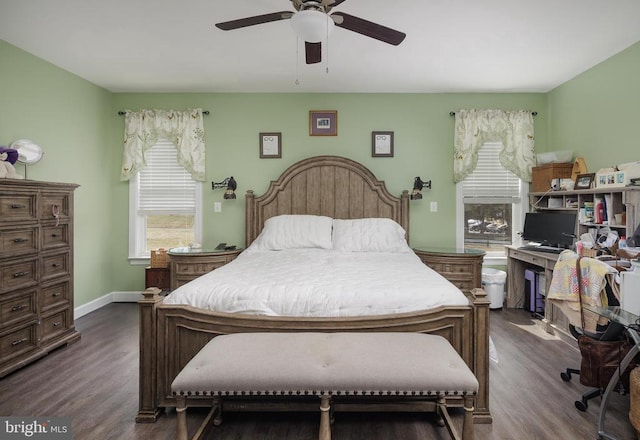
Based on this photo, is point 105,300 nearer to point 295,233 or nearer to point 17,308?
point 17,308

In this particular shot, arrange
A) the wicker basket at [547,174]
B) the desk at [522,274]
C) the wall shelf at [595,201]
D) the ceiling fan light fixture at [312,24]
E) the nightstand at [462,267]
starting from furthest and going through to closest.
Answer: the wicker basket at [547,174] → the nightstand at [462,267] → the desk at [522,274] → the wall shelf at [595,201] → the ceiling fan light fixture at [312,24]

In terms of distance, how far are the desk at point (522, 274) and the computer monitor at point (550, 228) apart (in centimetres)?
24

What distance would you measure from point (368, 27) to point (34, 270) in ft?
9.99

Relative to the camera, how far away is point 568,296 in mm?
2230

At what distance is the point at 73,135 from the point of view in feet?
12.5

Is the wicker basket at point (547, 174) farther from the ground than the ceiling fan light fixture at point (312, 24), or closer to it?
closer to it

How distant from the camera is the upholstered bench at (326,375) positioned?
1.55m

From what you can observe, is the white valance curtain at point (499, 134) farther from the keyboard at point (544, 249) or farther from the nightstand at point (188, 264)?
the nightstand at point (188, 264)

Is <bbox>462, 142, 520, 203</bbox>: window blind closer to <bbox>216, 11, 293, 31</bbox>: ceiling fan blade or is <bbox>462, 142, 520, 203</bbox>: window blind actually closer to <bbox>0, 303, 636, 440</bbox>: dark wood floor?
<bbox>0, 303, 636, 440</bbox>: dark wood floor

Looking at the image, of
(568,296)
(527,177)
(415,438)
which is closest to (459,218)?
(527,177)

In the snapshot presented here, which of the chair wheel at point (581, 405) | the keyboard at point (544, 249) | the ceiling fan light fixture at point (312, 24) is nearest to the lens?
the ceiling fan light fixture at point (312, 24)

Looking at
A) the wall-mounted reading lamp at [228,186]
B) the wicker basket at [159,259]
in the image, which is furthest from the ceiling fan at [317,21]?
the wicker basket at [159,259]

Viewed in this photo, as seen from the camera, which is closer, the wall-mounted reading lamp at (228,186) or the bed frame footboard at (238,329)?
the bed frame footboard at (238,329)

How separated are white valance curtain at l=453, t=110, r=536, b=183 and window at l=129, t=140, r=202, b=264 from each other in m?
3.20
